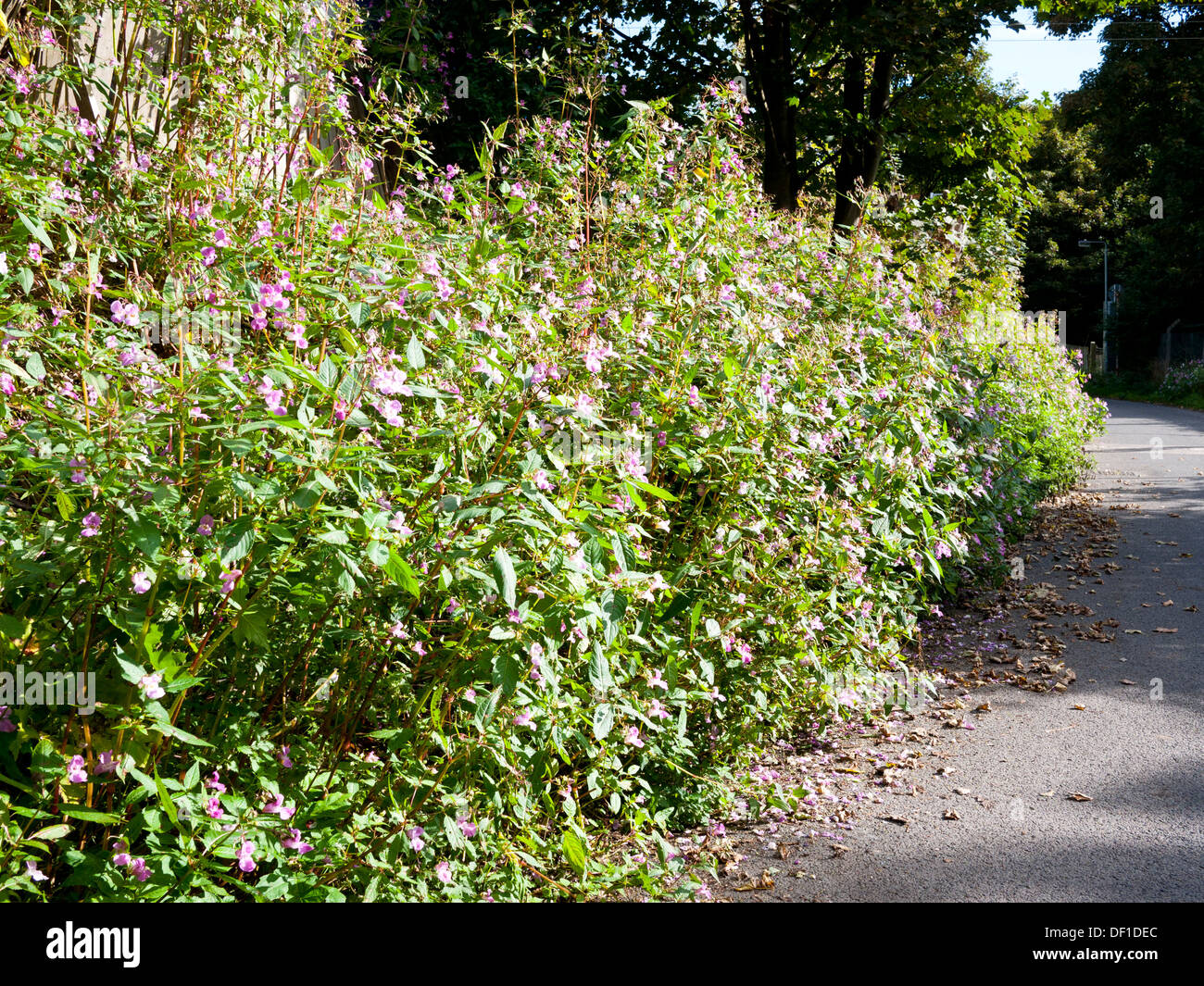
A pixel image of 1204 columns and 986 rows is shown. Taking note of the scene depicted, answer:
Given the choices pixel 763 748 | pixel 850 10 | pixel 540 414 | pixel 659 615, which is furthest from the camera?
pixel 850 10

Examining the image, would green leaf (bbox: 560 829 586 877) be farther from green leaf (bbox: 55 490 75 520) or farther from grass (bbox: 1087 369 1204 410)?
grass (bbox: 1087 369 1204 410)

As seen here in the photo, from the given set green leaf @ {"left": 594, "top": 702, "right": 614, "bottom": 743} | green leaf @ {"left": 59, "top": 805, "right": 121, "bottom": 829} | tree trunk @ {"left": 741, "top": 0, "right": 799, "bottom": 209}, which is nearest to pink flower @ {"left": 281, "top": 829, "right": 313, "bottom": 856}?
green leaf @ {"left": 59, "top": 805, "right": 121, "bottom": 829}

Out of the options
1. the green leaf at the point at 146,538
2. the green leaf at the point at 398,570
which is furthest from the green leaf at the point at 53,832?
the green leaf at the point at 398,570

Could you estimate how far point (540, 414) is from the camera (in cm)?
266

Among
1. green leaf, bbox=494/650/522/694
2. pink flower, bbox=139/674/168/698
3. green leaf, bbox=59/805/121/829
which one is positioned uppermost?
pink flower, bbox=139/674/168/698

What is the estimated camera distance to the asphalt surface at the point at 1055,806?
3119mm

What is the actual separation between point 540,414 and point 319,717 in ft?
3.38

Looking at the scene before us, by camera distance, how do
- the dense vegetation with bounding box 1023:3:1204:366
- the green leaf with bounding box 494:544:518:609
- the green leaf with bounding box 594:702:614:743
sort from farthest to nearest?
the dense vegetation with bounding box 1023:3:1204:366 < the green leaf with bounding box 594:702:614:743 < the green leaf with bounding box 494:544:518:609

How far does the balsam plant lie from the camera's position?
194cm

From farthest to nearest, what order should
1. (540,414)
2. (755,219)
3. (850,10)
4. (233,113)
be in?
(850,10), (755,219), (233,113), (540,414)

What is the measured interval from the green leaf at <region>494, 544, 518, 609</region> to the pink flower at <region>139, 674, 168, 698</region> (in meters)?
0.69

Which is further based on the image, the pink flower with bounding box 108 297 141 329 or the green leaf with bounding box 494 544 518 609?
the pink flower with bounding box 108 297 141 329
